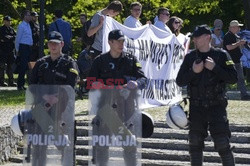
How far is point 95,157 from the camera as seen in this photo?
30.0ft

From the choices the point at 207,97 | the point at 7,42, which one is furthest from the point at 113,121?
the point at 7,42

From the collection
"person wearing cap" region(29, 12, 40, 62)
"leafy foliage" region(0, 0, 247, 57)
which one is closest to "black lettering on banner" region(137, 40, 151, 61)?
"person wearing cap" region(29, 12, 40, 62)

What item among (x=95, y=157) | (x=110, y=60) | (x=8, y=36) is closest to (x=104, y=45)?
(x=110, y=60)

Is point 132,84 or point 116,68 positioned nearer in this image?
point 132,84

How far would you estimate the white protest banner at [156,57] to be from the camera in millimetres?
15016

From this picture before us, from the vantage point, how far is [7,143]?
1275 centimetres

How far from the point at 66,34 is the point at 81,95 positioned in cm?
227

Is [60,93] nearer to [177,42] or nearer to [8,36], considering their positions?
[177,42]

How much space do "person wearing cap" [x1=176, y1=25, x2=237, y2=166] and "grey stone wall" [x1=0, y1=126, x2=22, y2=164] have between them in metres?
3.86

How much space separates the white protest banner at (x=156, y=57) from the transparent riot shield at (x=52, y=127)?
16.5ft

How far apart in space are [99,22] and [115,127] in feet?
15.7

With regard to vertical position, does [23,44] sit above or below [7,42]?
below

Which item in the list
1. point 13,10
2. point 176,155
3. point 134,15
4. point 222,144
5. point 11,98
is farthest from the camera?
point 13,10

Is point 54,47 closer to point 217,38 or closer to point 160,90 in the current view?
point 160,90
